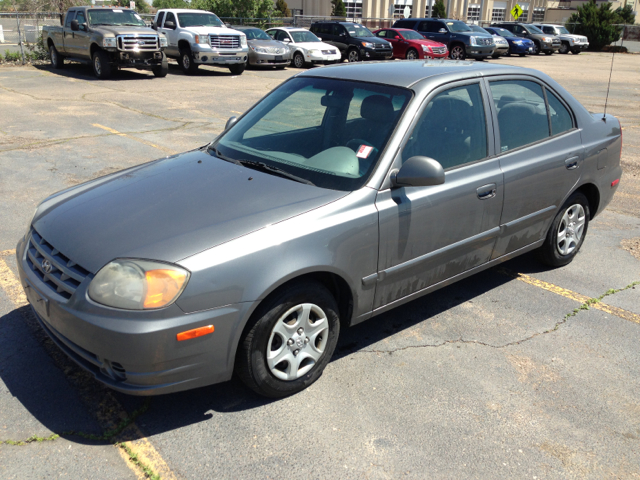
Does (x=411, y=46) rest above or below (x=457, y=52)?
above

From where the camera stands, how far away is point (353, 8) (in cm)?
5525

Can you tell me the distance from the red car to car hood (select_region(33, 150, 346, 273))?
2265 centimetres

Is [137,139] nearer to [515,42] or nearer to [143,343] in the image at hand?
[143,343]

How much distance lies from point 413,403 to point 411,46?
24.4 meters

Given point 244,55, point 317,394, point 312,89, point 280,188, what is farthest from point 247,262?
point 244,55

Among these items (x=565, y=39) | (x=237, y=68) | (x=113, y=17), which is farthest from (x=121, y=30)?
(x=565, y=39)

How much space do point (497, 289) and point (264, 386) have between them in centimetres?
243

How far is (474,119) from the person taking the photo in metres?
4.13

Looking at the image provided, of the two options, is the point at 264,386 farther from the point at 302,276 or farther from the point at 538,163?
the point at 538,163

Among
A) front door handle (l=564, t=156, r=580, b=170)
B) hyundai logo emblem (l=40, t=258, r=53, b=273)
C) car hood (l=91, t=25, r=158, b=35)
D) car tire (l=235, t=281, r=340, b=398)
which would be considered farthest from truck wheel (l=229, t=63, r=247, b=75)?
car tire (l=235, t=281, r=340, b=398)

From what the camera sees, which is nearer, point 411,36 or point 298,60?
point 298,60

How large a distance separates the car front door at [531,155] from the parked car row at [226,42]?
14.7 metres

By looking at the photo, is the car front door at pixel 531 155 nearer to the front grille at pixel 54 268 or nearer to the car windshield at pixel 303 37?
the front grille at pixel 54 268

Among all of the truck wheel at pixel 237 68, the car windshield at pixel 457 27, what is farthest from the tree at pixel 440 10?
the truck wheel at pixel 237 68
